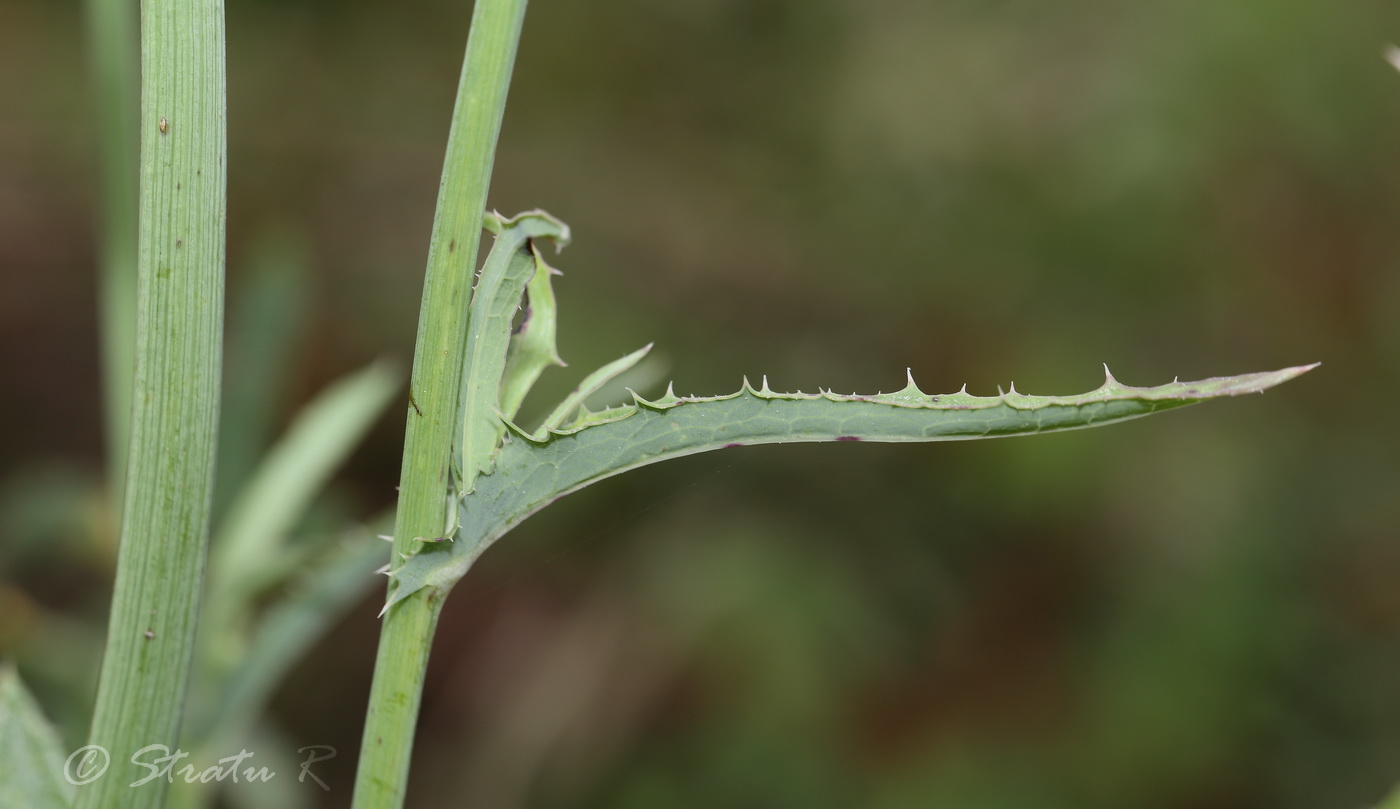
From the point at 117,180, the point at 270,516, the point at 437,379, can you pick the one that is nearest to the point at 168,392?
the point at 437,379

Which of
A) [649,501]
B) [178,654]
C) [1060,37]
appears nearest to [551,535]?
[649,501]

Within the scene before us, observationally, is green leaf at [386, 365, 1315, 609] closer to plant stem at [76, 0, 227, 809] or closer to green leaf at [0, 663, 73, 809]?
plant stem at [76, 0, 227, 809]

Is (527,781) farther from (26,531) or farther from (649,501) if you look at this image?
(26,531)

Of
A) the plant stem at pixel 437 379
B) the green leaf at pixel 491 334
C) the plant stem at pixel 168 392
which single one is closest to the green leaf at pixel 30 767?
the plant stem at pixel 168 392

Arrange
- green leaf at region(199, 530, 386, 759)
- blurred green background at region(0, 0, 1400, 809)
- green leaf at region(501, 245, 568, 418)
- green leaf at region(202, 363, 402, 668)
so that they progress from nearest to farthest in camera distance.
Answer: green leaf at region(501, 245, 568, 418) → green leaf at region(199, 530, 386, 759) → green leaf at region(202, 363, 402, 668) → blurred green background at region(0, 0, 1400, 809)

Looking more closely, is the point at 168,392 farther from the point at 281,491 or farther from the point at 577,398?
the point at 281,491

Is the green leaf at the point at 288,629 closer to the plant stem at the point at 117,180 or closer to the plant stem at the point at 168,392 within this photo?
the plant stem at the point at 117,180

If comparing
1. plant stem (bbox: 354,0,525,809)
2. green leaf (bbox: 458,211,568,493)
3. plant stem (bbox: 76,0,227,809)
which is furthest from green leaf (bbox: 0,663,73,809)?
green leaf (bbox: 458,211,568,493)
